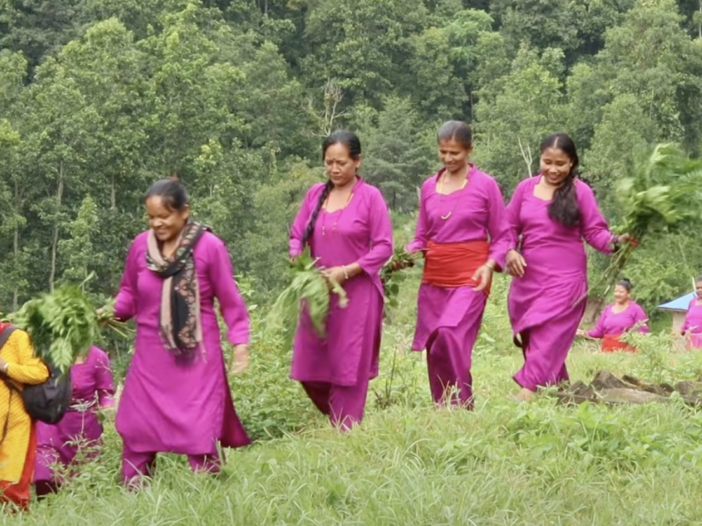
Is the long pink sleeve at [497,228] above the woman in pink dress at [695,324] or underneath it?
above

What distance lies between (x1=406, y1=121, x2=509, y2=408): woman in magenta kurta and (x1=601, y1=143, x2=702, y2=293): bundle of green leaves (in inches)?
33.6

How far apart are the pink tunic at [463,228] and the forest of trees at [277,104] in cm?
1785

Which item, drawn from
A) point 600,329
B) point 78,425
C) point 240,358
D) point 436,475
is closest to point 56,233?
point 600,329

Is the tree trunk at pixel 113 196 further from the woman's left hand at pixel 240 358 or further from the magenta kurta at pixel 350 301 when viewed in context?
the woman's left hand at pixel 240 358

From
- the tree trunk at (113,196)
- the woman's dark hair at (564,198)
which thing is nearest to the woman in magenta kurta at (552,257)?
the woman's dark hair at (564,198)

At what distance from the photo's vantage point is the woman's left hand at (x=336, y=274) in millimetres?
7096

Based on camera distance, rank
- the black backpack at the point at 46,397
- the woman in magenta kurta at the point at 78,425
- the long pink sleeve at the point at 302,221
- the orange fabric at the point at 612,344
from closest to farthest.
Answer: the black backpack at the point at 46,397 < the woman in magenta kurta at the point at 78,425 < the long pink sleeve at the point at 302,221 < the orange fabric at the point at 612,344

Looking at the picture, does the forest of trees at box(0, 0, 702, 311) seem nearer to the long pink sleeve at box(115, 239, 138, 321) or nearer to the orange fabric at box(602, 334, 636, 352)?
the orange fabric at box(602, 334, 636, 352)

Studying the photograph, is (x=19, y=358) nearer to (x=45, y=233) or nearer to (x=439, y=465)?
(x=439, y=465)

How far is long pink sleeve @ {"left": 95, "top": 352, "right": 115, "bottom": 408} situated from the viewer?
7859 mm

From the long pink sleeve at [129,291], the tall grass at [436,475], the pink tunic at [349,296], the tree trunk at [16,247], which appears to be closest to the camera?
the tall grass at [436,475]

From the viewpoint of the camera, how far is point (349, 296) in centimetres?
739

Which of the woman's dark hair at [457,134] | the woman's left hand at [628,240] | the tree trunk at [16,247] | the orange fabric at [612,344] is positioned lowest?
the tree trunk at [16,247]

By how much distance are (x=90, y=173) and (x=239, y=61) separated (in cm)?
2000
